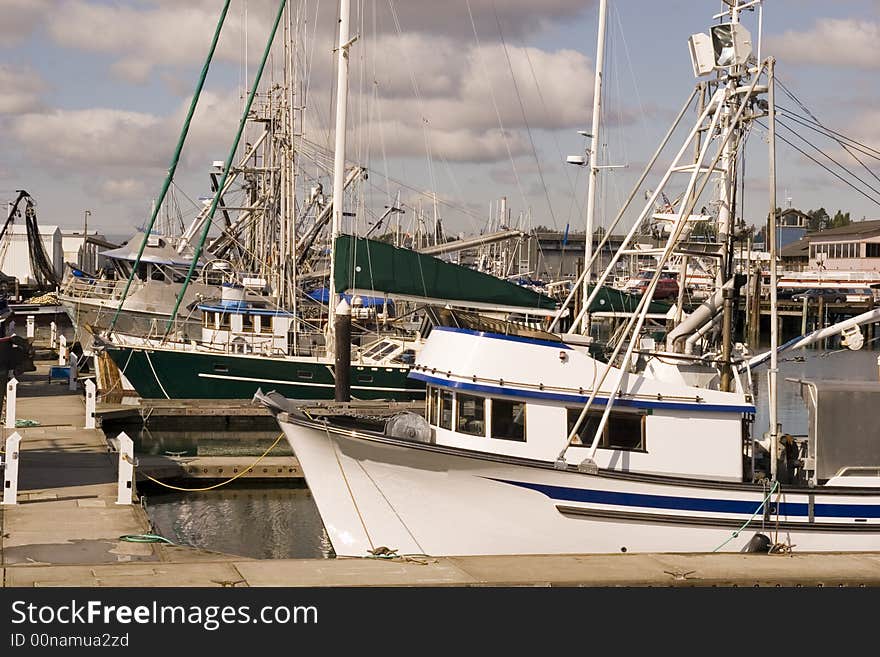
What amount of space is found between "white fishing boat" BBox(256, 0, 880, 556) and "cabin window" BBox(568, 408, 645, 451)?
0.02m

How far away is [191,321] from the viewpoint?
44.2 m

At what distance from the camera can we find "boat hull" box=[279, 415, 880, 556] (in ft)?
53.6

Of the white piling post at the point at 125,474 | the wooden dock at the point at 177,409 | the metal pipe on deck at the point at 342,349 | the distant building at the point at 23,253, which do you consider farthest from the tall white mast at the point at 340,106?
the distant building at the point at 23,253

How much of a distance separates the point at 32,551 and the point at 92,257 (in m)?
101

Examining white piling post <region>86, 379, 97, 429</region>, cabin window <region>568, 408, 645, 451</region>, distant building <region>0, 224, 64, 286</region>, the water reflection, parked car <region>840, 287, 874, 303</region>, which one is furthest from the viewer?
distant building <region>0, 224, 64, 286</region>

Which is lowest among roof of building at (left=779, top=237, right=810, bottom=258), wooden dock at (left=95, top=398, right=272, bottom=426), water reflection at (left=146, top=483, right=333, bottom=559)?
water reflection at (left=146, top=483, right=333, bottom=559)

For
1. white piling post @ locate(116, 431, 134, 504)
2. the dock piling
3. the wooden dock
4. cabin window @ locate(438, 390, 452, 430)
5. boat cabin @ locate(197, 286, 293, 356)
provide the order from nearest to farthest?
cabin window @ locate(438, 390, 452, 430) → white piling post @ locate(116, 431, 134, 504) → the wooden dock → the dock piling → boat cabin @ locate(197, 286, 293, 356)

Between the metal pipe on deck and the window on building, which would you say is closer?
the window on building

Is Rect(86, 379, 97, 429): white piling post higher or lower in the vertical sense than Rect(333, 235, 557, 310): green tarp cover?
lower

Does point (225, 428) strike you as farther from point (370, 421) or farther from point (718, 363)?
point (718, 363)

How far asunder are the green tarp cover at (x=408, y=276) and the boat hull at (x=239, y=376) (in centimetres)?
468

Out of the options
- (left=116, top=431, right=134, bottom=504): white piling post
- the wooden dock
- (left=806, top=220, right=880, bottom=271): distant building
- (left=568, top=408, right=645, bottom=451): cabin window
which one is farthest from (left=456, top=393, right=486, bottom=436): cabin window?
(left=806, top=220, right=880, bottom=271): distant building

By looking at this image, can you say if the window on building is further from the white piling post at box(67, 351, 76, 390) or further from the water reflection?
the white piling post at box(67, 351, 76, 390)

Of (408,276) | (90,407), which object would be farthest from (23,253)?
(90,407)
